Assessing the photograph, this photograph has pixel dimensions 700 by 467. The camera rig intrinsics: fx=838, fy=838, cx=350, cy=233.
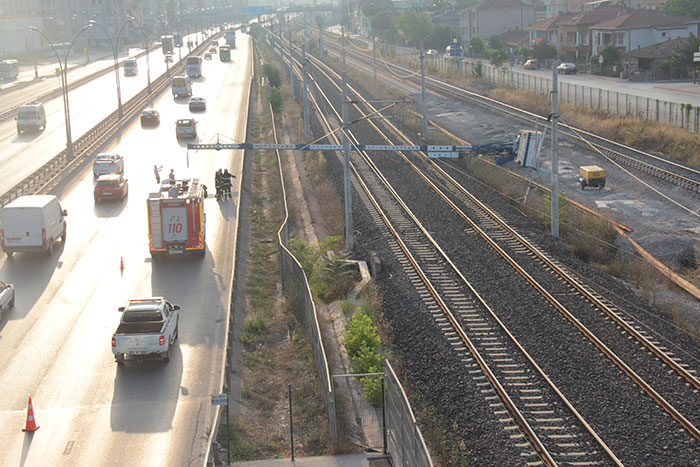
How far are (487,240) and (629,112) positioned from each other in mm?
26025

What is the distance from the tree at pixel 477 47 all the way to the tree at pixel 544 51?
18247 mm

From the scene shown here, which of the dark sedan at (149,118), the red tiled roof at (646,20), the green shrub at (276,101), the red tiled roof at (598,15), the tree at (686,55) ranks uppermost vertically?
the red tiled roof at (598,15)

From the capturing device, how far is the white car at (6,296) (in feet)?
75.3

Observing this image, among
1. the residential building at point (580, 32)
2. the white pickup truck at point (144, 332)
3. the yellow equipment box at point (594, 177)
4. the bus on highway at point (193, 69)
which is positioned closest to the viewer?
the white pickup truck at point (144, 332)

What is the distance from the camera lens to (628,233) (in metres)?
30.6

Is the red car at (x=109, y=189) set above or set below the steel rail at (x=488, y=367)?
above

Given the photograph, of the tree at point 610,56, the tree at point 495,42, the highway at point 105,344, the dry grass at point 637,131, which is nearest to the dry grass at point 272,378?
the highway at point 105,344

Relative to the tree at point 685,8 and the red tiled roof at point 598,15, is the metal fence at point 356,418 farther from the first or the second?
the tree at point 685,8

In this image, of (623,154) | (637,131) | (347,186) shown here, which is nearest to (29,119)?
(347,186)

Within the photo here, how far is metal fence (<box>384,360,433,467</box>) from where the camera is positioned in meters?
12.4

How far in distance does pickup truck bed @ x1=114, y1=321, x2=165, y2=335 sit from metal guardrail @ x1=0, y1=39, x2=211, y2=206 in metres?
18.0

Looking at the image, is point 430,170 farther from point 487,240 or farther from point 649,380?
point 649,380

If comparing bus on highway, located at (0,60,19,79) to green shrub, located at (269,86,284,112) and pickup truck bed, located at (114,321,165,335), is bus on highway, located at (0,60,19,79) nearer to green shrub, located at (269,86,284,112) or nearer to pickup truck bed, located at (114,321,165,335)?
green shrub, located at (269,86,284,112)

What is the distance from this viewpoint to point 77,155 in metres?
47.5
